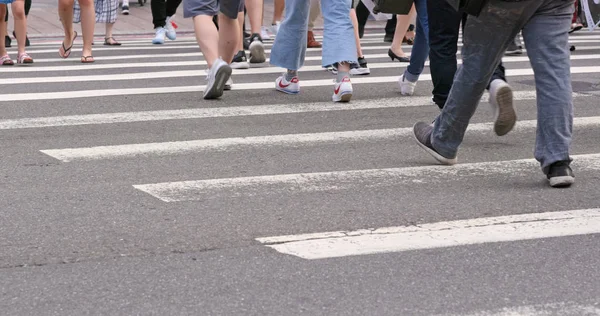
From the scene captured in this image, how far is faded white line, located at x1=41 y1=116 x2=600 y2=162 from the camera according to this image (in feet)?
20.9

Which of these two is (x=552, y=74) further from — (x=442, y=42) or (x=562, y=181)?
(x=442, y=42)

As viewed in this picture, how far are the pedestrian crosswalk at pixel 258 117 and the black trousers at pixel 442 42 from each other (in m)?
0.36

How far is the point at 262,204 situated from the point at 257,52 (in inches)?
225

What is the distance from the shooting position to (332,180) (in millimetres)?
5645

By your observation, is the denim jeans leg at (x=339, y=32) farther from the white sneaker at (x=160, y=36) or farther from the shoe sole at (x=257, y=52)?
the white sneaker at (x=160, y=36)

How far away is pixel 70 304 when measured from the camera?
3674mm

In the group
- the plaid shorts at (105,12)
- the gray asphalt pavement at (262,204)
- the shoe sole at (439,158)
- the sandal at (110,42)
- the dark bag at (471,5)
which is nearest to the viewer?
the gray asphalt pavement at (262,204)

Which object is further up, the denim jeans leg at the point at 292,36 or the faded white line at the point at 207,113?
the denim jeans leg at the point at 292,36

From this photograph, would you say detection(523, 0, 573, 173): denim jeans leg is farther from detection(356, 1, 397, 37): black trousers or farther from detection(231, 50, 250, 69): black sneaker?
detection(356, 1, 397, 37): black trousers

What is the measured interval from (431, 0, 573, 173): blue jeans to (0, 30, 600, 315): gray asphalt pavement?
0.25 metres

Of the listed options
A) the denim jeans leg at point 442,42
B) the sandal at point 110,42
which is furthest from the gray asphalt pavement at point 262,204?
Answer: the sandal at point 110,42

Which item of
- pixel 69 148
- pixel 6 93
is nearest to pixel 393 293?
pixel 69 148

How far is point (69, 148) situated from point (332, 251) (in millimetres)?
2716

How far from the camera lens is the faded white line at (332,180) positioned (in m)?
5.35
